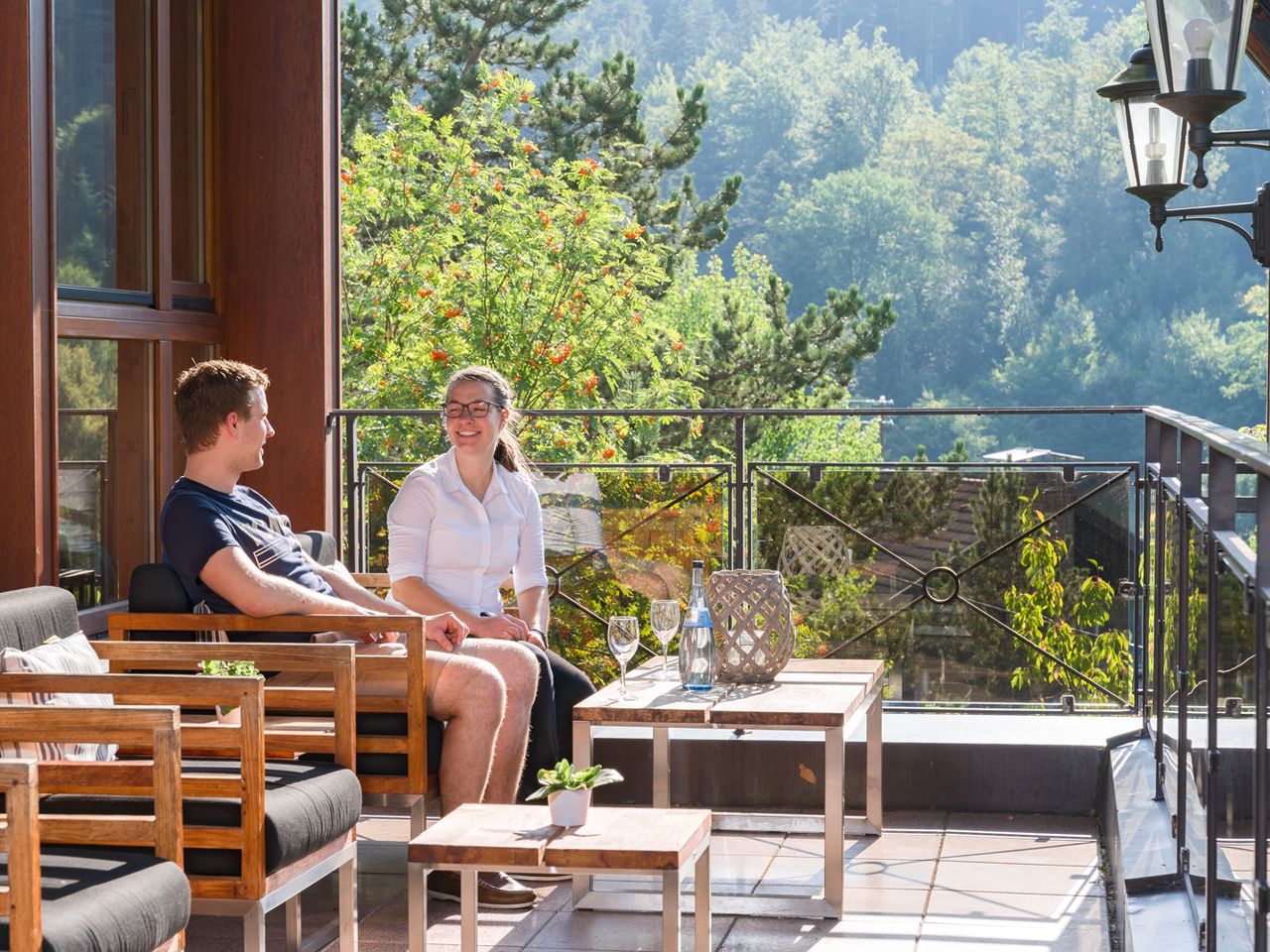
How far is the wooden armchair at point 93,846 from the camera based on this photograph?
76.3 inches

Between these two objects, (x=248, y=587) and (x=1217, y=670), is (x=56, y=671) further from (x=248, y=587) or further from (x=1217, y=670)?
(x=1217, y=670)

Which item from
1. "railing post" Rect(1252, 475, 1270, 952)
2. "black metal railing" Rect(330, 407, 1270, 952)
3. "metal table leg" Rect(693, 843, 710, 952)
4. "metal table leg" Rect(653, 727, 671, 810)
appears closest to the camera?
"railing post" Rect(1252, 475, 1270, 952)

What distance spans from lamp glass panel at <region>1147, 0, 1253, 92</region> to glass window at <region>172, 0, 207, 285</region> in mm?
2745

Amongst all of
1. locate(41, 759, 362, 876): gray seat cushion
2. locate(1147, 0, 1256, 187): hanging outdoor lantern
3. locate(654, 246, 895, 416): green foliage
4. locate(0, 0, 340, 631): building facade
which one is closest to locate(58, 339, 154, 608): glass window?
locate(0, 0, 340, 631): building facade

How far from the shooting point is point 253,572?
346cm

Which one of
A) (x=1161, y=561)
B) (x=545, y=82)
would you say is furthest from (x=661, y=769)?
(x=545, y=82)

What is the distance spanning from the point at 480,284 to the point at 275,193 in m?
10.9

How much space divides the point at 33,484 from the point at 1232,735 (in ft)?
8.52

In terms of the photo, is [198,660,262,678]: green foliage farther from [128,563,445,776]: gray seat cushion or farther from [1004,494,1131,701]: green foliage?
[1004,494,1131,701]: green foliage

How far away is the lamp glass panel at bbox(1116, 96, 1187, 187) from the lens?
13.7 ft

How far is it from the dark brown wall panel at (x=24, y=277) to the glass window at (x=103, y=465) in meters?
0.20

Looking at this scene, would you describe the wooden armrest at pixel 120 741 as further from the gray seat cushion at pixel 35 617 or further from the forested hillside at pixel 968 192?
the forested hillside at pixel 968 192

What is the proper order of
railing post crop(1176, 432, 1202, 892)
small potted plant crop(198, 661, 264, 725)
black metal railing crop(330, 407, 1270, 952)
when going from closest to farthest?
railing post crop(1176, 432, 1202, 892) < small potted plant crop(198, 661, 264, 725) < black metal railing crop(330, 407, 1270, 952)

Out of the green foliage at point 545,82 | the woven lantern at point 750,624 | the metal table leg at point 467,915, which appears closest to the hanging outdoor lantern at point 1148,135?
the woven lantern at point 750,624
